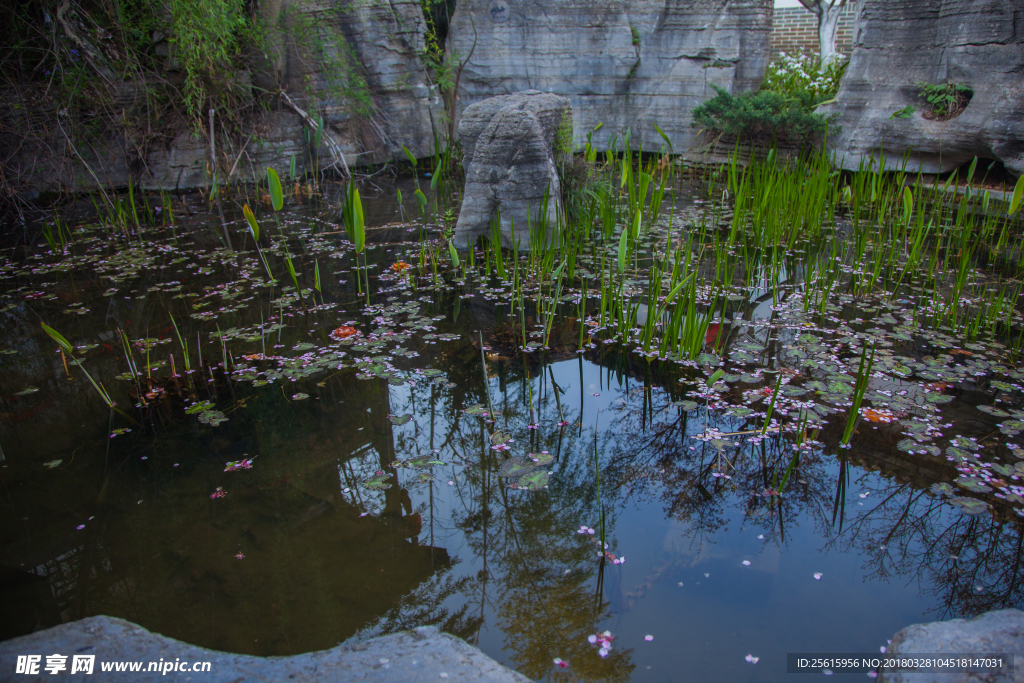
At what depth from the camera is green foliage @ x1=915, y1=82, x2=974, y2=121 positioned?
5.61 meters

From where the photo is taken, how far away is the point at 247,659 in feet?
4.28

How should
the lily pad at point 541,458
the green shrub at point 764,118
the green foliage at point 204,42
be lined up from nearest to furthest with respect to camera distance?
1. the lily pad at point 541,458
2. the green foliage at point 204,42
3. the green shrub at point 764,118

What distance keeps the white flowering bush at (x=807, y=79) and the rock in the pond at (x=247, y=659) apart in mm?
7510

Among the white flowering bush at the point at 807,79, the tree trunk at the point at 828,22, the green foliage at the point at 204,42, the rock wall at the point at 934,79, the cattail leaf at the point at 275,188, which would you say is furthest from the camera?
the tree trunk at the point at 828,22

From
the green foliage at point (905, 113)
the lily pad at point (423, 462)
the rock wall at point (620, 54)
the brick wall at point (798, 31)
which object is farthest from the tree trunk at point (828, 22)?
the lily pad at point (423, 462)

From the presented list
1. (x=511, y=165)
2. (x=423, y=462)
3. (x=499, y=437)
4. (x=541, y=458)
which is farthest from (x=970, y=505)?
(x=511, y=165)

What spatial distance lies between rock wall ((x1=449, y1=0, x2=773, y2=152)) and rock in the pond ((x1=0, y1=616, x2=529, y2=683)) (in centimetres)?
732

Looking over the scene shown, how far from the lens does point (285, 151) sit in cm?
Result: 671

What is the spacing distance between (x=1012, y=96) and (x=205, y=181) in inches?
319

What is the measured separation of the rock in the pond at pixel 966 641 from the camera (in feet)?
3.88

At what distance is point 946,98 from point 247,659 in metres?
7.28

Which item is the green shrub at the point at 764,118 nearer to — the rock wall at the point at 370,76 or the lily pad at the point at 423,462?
the rock wall at the point at 370,76

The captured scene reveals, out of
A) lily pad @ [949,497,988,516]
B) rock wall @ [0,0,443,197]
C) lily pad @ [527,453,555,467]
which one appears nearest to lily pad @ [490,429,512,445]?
lily pad @ [527,453,555,467]

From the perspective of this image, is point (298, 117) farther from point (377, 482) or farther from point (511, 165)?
point (377, 482)
